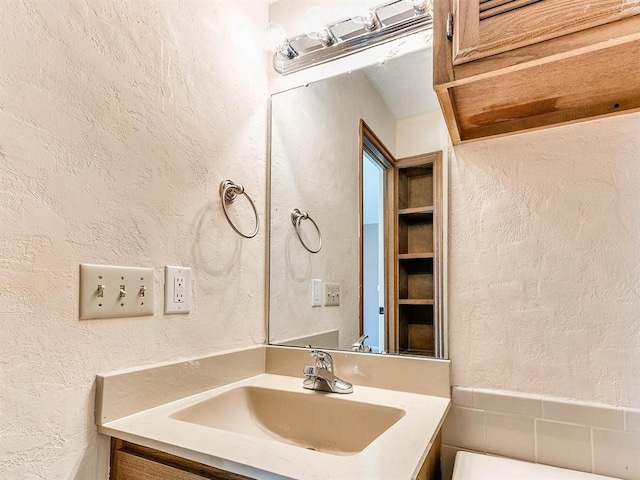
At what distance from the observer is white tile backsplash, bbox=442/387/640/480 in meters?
0.82

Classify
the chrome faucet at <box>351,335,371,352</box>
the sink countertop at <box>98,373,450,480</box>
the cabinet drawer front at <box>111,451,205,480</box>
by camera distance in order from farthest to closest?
the chrome faucet at <box>351,335,371,352</box>
the cabinet drawer front at <box>111,451,205,480</box>
the sink countertop at <box>98,373,450,480</box>

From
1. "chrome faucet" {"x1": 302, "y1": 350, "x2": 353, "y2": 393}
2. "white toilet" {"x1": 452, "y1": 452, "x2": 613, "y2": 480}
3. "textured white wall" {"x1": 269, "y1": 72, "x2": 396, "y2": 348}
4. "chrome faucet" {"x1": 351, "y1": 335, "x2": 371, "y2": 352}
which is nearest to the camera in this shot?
"white toilet" {"x1": 452, "y1": 452, "x2": 613, "y2": 480}

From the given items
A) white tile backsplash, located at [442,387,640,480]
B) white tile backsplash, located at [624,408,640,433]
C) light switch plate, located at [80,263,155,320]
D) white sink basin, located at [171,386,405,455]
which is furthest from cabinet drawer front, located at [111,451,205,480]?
white tile backsplash, located at [624,408,640,433]

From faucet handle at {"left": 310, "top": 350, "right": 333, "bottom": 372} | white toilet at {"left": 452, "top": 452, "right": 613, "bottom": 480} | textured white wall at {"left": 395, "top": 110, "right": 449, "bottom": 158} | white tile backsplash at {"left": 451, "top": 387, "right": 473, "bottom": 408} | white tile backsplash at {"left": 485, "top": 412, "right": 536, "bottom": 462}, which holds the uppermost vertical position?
textured white wall at {"left": 395, "top": 110, "right": 449, "bottom": 158}

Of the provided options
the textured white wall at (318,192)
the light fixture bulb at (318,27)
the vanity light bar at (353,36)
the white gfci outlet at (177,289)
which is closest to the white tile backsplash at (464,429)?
the textured white wall at (318,192)

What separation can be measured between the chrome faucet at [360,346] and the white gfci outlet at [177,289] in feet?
1.61

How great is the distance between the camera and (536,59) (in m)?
0.67

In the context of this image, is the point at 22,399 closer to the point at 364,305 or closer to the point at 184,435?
the point at 184,435

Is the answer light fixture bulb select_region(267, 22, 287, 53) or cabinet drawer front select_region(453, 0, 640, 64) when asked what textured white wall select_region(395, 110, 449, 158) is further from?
light fixture bulb select_region(267, 22, 287, 53)

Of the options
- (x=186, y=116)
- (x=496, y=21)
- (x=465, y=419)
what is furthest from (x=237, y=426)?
(x=496, y=21)

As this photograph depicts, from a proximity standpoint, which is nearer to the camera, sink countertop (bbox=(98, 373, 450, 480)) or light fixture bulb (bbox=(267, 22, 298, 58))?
sink countertop (bbox=(98, 373, 450, 480))

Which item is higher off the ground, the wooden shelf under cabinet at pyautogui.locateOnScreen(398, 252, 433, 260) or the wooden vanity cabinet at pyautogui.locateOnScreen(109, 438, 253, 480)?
the wooden shelf under cabinet at pyautogui.locateOnScreen(398, 252, 433, 260)

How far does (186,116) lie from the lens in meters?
1.02

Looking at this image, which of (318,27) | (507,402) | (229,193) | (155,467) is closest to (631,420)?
(507,402)
